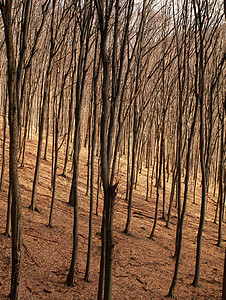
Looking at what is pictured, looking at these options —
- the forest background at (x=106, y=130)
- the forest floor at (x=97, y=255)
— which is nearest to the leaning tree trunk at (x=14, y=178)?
the forest background at (x=106, y=130)

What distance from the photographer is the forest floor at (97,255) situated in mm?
3691

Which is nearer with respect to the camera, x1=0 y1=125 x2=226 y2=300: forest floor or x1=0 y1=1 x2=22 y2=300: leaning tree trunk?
x1=0 y1=1 x2=22 y2=300: leaning tree trunk

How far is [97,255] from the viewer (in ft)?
15.9

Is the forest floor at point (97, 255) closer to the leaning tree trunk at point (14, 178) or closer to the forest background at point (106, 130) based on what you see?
the forest background at point (106, 130)

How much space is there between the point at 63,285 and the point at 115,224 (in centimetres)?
305

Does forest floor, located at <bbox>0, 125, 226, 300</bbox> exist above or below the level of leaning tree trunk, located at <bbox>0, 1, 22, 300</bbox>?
below

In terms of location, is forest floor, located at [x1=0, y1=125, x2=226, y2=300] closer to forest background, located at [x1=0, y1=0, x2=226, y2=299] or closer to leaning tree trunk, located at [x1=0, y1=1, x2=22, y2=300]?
forest background, located at [x1=0, y1=0, x2=226, y2=299]

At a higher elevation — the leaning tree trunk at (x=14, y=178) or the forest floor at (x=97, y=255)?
the leaning tree trunk at (x=14, y=178)

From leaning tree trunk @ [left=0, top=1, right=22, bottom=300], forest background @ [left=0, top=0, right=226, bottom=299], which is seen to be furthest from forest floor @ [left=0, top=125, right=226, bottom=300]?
leaning tree trunk @ [left=0, top=1, right=22, bottom=300]

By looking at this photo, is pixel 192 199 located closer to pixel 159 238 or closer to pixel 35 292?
pixel 159 238

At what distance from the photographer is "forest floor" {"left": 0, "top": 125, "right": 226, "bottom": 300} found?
145 inches

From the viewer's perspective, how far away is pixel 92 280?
3967mm

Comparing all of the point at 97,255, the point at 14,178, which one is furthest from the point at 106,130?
the point at 97,255

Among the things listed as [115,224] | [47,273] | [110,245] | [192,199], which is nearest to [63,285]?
[47,273]
